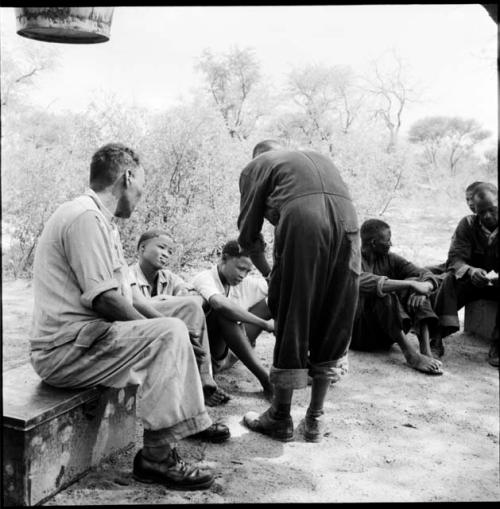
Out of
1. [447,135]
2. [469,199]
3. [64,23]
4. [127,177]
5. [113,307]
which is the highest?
[447,135]

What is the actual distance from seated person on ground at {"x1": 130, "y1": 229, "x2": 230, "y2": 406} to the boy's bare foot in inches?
65.9

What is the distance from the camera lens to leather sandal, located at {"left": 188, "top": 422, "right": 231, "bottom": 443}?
341 centimetres

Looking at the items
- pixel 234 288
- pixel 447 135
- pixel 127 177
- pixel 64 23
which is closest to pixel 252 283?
pixel 234 288

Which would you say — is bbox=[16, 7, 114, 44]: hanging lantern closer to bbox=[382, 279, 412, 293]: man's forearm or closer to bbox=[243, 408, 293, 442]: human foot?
bbox=[243, 408, 293, 442]: human foot

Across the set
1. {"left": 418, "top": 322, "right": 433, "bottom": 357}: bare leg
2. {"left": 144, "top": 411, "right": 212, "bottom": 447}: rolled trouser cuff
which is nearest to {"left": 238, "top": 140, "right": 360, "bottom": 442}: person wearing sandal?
{"left": 144, "top": 411, "right": 212, "bottom": 447}: rolled trouser cuff

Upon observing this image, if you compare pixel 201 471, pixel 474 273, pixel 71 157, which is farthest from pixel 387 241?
pixel 71 157

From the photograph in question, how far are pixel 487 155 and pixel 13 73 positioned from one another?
61.0ft

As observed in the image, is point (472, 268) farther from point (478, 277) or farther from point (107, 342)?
point (107, 342)

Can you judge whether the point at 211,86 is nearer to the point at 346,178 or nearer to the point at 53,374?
the point at 346,178

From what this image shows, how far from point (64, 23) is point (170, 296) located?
1701 millimetres

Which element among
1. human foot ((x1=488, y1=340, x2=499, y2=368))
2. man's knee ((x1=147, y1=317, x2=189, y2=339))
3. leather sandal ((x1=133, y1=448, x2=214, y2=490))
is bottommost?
human foot ((x1=488, y1=340, x2=499, y2=368))

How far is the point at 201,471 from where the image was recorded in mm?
2848

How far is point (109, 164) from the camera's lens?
2.94 metres

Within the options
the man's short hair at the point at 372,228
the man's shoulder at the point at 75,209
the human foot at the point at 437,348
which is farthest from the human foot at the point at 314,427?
the human foot at the point at 437,348
